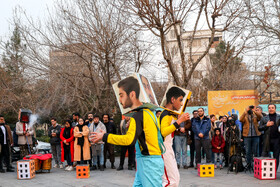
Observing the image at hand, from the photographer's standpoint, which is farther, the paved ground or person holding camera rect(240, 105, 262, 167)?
person holding camera rect(240, 105, 262, 167)

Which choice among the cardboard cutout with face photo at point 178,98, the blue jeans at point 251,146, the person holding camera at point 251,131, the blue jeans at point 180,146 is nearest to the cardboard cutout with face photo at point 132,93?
the cardboard cutout with face photo at point 178,98

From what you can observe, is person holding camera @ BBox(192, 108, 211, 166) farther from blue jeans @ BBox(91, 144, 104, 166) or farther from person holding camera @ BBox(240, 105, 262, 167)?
blue jeans @ BBox(91, 144, 104, 166)

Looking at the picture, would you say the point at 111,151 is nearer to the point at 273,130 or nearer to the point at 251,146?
the point at 251,146

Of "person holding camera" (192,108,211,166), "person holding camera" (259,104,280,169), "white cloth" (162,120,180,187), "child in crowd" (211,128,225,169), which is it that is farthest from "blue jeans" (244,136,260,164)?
"white cloth" (162,120,180,187)

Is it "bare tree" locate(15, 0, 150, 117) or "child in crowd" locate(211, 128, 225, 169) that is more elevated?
"bare tree" locate(15, 0, 150, 117)

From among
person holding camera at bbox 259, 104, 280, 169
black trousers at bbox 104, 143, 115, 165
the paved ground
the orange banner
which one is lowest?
the paved ground

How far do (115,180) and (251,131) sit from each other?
438 cm

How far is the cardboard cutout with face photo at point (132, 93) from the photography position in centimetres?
466

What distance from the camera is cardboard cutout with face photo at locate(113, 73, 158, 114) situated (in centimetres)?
466

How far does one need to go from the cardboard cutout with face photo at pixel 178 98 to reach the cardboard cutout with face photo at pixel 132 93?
3.62ft

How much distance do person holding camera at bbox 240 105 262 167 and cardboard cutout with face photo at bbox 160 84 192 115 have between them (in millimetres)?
4509

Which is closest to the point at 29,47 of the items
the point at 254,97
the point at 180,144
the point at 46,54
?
the point at 46,54

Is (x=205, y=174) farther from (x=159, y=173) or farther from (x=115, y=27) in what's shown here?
(x=115, y=27)

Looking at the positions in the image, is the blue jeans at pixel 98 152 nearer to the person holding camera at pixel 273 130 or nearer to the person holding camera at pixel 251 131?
the person holding camera at pixel 251 131
